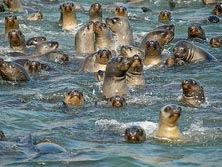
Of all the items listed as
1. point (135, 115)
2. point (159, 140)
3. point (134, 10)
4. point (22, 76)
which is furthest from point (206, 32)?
point (159, 140)

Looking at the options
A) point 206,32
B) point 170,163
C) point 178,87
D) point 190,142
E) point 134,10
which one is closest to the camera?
point 170,163

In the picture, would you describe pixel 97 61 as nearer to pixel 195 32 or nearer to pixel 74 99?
pixel 74 99

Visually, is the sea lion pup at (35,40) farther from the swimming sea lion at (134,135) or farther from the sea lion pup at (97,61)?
the swimming sea lion at (134,135)

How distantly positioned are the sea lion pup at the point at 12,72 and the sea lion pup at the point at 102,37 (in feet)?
8.70

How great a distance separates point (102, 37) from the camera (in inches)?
748

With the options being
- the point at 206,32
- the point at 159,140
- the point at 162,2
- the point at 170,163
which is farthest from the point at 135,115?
the point at 162,2

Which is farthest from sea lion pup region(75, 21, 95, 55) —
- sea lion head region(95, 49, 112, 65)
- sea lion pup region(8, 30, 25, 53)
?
sea lion head region(95, 49, 112, 65)

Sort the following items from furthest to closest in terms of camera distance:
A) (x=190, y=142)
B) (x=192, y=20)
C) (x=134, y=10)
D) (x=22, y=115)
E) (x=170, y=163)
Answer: (x=134, y=10) < (x=192, y=20) < (x=22, y=115) < (x=190, y=142) < (x=170, y=163)

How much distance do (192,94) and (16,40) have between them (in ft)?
18.5

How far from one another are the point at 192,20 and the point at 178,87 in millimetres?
8331

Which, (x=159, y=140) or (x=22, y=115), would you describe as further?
(x=22, y=115)

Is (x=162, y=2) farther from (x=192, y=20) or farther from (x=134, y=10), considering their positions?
(x=192, y=20)

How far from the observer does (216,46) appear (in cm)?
1995

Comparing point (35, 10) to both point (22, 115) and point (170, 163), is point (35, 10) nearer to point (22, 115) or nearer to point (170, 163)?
point (22, 115)
